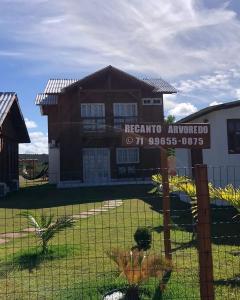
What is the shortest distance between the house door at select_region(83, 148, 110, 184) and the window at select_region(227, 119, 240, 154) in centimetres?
1646

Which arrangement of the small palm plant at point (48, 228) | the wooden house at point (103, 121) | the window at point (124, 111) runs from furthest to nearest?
the window at point (124, 111), the wooden house at point (103, 121), the small palm plant at point (48, 228)

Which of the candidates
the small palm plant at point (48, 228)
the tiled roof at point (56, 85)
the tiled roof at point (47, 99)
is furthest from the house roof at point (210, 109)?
the tiled roof at point (47, 99)

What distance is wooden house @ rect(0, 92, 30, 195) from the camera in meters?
25.3

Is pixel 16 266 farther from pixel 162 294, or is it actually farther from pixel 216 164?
pixel 216 164

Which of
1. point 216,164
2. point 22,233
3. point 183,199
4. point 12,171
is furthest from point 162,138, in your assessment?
point 12,171

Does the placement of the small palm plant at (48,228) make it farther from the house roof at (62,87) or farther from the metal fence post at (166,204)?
the house roof at (62,87)

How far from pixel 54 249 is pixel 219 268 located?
3054 millimetres

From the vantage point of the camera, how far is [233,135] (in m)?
15.5

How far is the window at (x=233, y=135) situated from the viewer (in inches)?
608

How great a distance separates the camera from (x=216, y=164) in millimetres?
15945

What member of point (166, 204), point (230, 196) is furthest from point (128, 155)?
point (166, 204)

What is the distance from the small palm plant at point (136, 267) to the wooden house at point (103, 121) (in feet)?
80.1

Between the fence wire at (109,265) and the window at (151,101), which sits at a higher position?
the window at (151,101)

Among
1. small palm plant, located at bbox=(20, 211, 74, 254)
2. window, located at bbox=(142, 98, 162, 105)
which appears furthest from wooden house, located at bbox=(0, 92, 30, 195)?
small palm plant, located at bbox=(20, 211, 74, 254)
